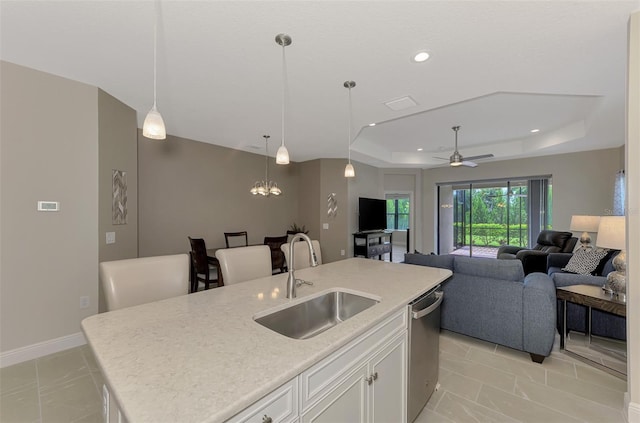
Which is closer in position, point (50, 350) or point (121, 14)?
point (121, 14)

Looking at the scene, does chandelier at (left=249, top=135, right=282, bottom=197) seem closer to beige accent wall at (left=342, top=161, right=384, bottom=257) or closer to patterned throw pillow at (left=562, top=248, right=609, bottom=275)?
beige accent wall at (left=342, top=161, right=384, bottom=257)

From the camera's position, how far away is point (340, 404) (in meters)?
1.13

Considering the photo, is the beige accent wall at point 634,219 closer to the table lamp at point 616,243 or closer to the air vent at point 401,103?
the table lamp at point 616,243

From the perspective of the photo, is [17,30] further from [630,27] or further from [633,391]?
[633,391]

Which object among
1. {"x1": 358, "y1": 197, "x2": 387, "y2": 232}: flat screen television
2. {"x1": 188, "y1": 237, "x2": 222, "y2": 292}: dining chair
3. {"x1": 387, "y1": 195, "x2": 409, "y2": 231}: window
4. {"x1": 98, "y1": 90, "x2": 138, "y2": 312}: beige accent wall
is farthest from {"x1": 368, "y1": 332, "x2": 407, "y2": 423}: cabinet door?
{"x1": 387, "y1": 195, "x2": 409, "y2": 231}: window

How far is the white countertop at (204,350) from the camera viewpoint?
735 mm

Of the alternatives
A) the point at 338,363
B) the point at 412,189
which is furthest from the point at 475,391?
the point at 412,189

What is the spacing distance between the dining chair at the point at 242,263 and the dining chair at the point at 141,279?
29 cm

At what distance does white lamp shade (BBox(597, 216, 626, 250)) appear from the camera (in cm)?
230

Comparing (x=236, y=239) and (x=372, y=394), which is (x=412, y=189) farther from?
(x=372, y=394)

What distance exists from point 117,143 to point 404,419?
390 centimetres

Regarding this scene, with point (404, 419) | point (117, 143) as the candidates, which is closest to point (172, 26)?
point (117, 143)

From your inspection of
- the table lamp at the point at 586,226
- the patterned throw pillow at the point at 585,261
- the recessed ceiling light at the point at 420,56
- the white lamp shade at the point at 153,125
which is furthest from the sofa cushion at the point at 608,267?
the white lamp shade at the point at 153,125

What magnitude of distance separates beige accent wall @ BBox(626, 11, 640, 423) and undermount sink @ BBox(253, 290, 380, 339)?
1.68m
